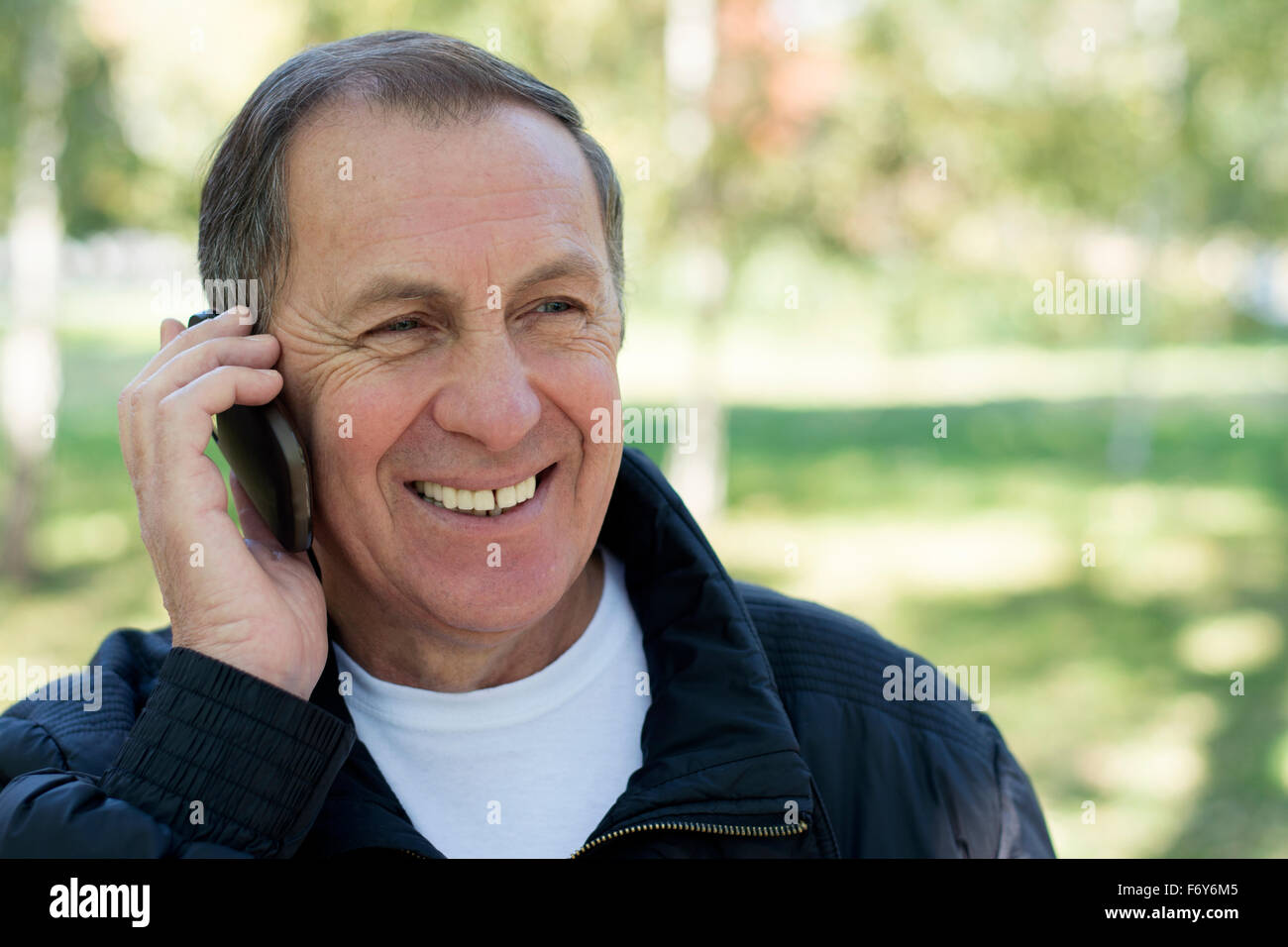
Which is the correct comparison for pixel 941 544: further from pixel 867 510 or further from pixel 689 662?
pixel 689 662

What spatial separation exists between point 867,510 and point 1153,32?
5.28 metres

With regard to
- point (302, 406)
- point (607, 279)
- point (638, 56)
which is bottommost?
point (302, 406)

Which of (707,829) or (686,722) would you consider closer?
(707,829)

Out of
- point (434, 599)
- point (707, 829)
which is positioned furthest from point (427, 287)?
point (707, 829)

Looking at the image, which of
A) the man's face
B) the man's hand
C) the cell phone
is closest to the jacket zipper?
the man's face

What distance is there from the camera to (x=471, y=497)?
5.99ft

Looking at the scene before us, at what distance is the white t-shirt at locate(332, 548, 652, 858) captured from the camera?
5.99 feet

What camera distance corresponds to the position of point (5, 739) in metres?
1.74

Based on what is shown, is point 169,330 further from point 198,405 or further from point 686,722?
point 686,722

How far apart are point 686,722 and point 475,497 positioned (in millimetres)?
487

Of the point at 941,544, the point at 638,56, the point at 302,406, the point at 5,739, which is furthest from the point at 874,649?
the point at 638,56

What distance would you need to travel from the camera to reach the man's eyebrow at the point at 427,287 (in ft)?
5.65

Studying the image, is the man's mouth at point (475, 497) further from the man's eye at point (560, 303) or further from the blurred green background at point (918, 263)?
the blurred green background at point (918, 263)

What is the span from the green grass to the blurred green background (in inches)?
1.5
